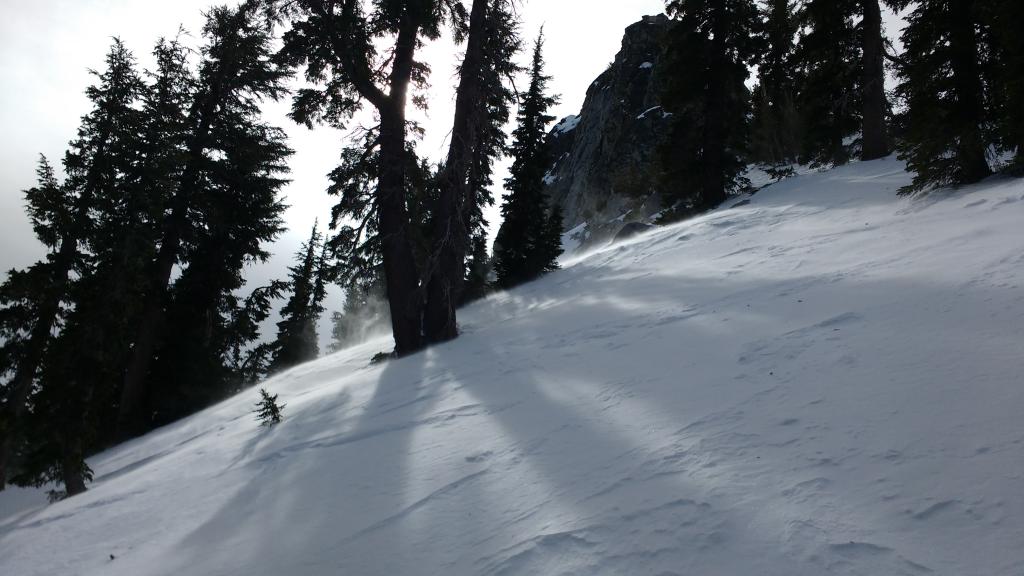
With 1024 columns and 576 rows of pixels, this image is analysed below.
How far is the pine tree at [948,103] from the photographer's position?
6910 mm

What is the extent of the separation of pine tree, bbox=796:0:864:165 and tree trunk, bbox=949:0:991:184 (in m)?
7.06

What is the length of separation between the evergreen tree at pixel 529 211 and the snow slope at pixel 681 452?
40.4 feet

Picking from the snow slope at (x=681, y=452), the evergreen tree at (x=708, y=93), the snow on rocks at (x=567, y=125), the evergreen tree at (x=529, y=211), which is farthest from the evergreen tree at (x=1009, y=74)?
the snow on rocks at (x=567, y=125)

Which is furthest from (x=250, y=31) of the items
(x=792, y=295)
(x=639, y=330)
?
(x=792, y=295)

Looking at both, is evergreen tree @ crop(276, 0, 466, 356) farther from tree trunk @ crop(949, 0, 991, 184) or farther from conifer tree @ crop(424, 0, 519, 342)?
tree trunk @ crop(949, 0, 991, 184)

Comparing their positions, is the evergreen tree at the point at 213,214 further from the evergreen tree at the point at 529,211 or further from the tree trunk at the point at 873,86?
the tree trunk at the point at 873,86

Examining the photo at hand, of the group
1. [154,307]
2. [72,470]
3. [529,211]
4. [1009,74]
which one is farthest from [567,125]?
[72,470]

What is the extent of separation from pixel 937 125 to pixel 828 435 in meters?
7.65

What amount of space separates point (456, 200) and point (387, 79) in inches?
115

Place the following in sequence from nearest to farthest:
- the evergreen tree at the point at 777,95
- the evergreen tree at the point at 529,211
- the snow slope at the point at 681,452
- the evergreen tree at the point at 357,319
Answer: the snow slope at the point at 681,452, the evergreen tree at the point at 777,95, the evergreen tree at the point at 529,211, the evergreen tree at the point at 357,319

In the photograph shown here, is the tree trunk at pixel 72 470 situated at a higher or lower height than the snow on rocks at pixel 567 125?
lower

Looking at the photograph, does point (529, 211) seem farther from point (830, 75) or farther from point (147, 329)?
point (147, 329)

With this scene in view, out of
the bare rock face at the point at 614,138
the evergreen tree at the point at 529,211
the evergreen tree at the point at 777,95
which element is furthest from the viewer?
the bare rock face at the point at 614,138

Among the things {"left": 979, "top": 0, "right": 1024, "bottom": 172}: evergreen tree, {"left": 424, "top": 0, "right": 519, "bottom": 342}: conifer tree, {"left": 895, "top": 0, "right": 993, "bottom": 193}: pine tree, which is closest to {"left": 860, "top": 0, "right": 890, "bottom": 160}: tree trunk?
{"left": 895, "top": 0, "right": 993, "bottom": 193}: pine tree
